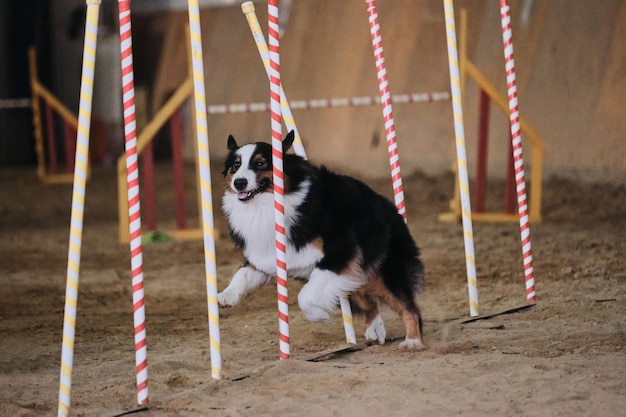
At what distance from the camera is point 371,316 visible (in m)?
4.83

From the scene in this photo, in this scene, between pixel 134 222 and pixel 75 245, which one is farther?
pixel 134 222

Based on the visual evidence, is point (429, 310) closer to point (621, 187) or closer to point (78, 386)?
point (78, 386)

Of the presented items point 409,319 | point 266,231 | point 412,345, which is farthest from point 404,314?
point 266,231

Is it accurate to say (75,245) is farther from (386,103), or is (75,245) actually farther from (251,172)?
(386,103)

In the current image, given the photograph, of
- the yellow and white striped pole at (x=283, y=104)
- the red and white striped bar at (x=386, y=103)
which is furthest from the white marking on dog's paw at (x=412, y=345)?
the red and white striped bar at (x=386, y=103)

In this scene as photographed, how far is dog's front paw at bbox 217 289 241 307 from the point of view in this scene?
4301 millimetres

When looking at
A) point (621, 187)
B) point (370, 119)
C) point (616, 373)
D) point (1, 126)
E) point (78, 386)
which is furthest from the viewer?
point (1, 126)

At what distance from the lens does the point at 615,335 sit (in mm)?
4543

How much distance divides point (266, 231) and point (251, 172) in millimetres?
274

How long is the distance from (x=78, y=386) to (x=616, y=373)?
2212mm

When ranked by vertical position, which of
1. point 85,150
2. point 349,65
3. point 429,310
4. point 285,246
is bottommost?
point 429,310

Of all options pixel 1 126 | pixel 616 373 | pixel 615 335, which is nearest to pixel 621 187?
pixel 615 335

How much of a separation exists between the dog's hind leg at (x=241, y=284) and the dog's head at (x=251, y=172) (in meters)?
0.35

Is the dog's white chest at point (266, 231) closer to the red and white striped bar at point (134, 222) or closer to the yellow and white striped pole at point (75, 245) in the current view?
the red and white striped bar at point (134, 222)
